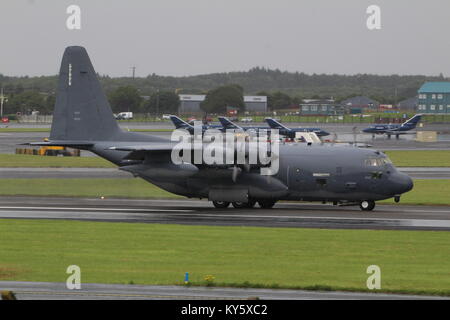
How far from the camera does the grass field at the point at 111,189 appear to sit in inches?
1756

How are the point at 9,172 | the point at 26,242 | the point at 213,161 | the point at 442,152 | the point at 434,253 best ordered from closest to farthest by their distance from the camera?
the point at 434,253, the point at 26,242, the point at 213,161, the point at 9,172, the point at 442,152

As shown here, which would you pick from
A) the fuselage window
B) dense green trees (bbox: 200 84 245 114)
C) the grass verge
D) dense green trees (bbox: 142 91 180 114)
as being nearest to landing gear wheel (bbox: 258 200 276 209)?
the fuselage window

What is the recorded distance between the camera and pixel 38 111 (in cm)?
15262

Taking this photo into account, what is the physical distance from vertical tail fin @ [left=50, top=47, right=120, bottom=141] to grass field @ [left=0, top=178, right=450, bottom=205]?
4422 millimetres

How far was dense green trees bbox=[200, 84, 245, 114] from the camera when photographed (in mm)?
140875

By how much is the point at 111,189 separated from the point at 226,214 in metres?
12.6

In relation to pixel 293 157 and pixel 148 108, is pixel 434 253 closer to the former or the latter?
pixel 293 157

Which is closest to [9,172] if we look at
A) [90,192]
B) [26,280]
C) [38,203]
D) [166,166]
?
[90,192]

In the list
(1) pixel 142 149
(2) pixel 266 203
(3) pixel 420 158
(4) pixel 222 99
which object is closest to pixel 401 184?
(2) pixel 266 203

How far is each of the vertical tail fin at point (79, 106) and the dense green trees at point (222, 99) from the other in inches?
3854

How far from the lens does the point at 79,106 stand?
42531 millimetres

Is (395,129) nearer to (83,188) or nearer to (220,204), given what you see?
(83,188)

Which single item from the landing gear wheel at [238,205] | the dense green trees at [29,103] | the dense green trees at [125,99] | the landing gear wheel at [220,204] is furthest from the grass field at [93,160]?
the dense green trees at [29,103]

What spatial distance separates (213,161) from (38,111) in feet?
392
